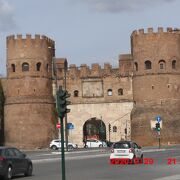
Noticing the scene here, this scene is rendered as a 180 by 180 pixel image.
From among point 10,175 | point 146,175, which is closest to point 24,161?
point 10,175

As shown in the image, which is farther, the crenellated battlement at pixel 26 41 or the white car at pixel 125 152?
the crenellated battlement at pixel 26 41

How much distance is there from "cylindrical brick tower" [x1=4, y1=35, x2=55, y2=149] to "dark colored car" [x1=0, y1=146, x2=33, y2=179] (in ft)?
154

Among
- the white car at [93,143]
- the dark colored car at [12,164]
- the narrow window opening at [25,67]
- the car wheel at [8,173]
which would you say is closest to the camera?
the dark colored car at [12,164]

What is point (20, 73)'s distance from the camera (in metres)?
74.9

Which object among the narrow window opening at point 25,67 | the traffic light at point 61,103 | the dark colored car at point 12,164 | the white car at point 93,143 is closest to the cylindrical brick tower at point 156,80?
the white car at point 93,143

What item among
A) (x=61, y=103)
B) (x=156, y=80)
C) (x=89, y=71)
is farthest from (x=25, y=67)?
(x=61, y=103)

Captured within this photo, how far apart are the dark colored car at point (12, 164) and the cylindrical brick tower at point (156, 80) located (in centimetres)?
4725

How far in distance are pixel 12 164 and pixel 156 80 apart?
5039 centimetres

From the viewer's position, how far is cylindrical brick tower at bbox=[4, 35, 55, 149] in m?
73.9

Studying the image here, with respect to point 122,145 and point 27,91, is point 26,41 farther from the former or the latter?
point 122,145

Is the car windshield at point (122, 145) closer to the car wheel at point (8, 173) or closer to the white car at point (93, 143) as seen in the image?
the car wheel at point (8, 173)

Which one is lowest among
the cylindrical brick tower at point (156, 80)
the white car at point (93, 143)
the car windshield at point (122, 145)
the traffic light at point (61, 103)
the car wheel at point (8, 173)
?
the white car at point (93, 143)

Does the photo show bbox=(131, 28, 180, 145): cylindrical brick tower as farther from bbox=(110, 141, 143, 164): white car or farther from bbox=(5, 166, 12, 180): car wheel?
bbox=(5, 166, 12, 180): car wheel

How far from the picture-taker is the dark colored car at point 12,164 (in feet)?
79.9
